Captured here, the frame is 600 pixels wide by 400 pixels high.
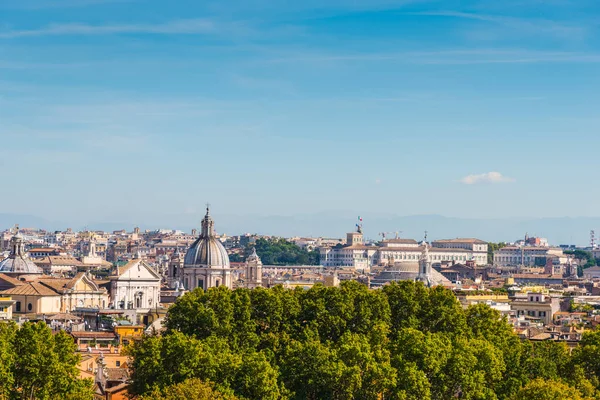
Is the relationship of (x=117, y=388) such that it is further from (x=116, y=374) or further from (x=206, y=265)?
(x=206, y=265)

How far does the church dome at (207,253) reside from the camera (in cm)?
12356

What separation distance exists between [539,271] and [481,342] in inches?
5621

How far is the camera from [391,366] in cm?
5297

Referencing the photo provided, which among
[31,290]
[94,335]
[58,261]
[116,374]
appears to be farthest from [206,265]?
[116,374]

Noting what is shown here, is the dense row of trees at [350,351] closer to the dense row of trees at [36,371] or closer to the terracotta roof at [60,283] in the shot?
the dense row of trees at [36,371]

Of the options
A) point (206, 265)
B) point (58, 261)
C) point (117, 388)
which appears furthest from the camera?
point (58, 261)

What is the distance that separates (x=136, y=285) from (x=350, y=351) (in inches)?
2479

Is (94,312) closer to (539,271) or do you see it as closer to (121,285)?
(121,285)

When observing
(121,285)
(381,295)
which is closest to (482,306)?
(381,295)

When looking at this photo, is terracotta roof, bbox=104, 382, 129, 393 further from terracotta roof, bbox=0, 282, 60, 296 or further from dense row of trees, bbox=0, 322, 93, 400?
terracotta roof, bbox=0, 282, 60, 296

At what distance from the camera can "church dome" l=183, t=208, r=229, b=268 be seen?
12356 centimetres

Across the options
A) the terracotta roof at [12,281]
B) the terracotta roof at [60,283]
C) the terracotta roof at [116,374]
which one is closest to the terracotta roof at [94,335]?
the terracotta roof at [116,374]

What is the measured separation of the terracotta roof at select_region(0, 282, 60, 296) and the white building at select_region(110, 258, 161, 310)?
12.6 metres

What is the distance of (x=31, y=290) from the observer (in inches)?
3804
